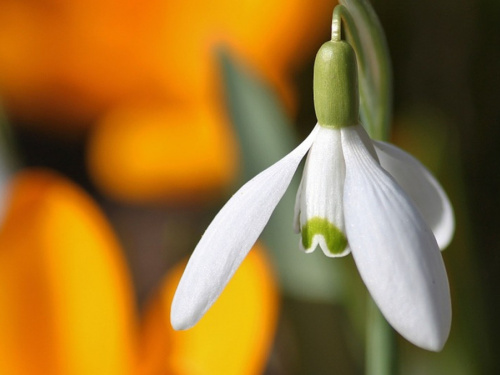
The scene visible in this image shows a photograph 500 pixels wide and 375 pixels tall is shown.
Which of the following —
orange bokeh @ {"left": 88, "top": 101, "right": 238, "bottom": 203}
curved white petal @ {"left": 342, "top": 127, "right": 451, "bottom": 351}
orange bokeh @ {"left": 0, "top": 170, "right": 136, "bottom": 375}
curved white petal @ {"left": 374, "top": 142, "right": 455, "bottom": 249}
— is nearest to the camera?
curved white petal @ {"left": 342, "top": 127, "right": 451, "bottom": 351}

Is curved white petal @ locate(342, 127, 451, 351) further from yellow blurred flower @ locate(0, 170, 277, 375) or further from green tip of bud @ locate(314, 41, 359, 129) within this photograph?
yellow blurred flower @ locate(0, 170, 277, 375)

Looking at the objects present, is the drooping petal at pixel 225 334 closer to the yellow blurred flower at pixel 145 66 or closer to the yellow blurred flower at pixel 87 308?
the yellow blurred flower at pixel 87 308

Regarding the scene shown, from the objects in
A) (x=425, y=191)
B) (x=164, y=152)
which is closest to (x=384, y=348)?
(x=425, y=191)

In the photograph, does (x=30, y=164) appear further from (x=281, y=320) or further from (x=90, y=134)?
(x=281, y=320)

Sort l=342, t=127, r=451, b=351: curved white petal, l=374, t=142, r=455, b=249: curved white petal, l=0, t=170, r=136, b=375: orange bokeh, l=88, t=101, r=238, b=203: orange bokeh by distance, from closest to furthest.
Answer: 1. l=342, t=127, r=451, b=351: curved white petal
2. l=374, t=142, r=455, b=249: curved white petal
3. l=0, t=170, r=136, b=375: orange bokeh
4. l=88, t=101, r=238, b=203: orange bokeh

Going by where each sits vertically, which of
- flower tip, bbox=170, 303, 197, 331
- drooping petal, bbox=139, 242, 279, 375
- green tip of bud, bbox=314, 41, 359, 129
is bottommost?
drooping petal, bbox=139, 242, 279, 375

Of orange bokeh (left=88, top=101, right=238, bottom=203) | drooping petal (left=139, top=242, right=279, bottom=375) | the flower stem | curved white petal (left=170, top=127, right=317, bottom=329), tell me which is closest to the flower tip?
curved white petal (left=170, top=127, right=317, bottom=329)
